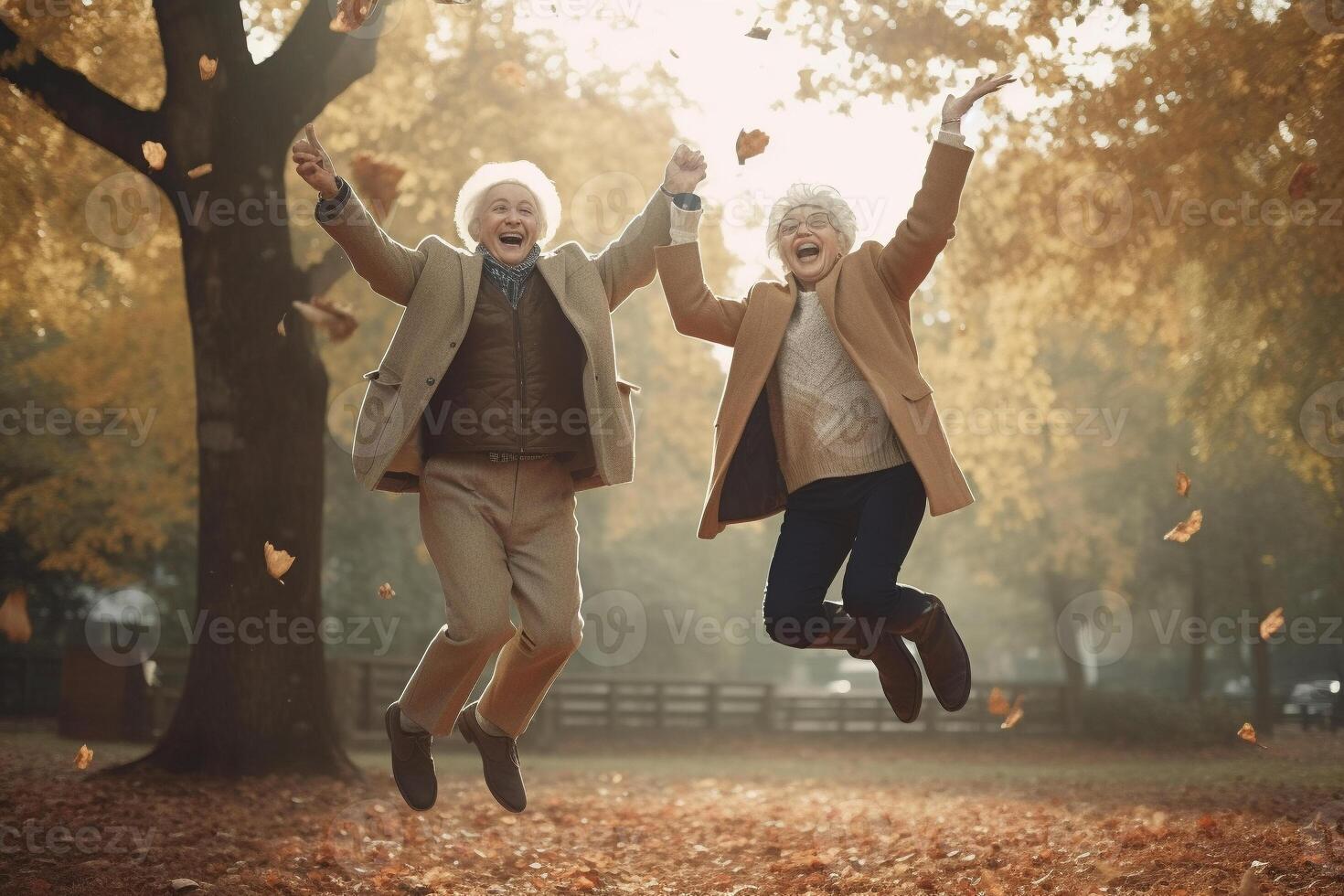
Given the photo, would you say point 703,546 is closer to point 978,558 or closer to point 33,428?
point 978,558

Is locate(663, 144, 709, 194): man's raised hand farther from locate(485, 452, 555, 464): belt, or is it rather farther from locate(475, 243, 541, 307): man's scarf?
locate(485, 452, 555, 464): belt

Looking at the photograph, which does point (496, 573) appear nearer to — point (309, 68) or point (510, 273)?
point (510, 273)

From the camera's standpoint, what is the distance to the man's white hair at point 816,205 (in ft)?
19.3

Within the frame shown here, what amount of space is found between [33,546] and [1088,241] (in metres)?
17.3

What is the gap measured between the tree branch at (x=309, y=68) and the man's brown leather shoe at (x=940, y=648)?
6944 mm

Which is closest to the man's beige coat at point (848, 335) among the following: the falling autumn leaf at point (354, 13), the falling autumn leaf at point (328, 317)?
the falling autumn leaf at point (354, 13)

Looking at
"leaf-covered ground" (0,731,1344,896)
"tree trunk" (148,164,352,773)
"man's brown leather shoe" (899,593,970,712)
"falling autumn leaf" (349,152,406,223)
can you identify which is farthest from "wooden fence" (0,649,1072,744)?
"man's brown leather shoe" (899,593,970,712)

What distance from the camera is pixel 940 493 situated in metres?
5.43

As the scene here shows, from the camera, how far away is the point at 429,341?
18.1 feet

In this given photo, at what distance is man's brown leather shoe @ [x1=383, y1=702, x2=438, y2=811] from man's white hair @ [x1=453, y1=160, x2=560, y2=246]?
223 cm

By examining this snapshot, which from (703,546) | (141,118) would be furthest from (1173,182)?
(703,546)

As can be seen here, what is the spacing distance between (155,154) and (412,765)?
6008 mm

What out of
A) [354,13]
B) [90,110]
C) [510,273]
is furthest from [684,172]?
[90,110]

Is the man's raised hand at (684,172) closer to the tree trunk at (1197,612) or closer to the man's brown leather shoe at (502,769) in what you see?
the man's brown leather shoe at (502,769)
